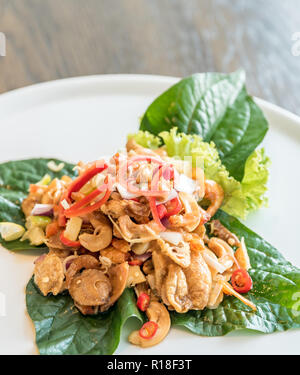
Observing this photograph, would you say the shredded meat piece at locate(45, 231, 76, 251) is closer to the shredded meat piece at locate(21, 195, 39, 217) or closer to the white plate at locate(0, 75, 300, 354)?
the white plate at locate(0, 75, 300, 354)

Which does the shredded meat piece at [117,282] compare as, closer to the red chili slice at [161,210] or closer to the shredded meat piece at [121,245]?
the shredded meat piece at [121,245]

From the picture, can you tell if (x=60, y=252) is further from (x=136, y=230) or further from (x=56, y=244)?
(x=136, y=230)

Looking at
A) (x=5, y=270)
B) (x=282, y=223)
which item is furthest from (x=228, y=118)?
(x=5, y=270)

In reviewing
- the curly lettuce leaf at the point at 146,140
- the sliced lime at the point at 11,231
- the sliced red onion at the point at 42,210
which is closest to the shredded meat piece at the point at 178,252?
the sliced red onion at the point at 42,210

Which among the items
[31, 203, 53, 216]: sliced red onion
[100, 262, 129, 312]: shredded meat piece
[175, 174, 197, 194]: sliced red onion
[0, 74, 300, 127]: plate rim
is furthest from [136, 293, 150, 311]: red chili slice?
[0, 74, 300, 127]: plate rim

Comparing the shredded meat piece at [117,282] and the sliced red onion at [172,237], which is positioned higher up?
the sliced red onion at [172,237]
